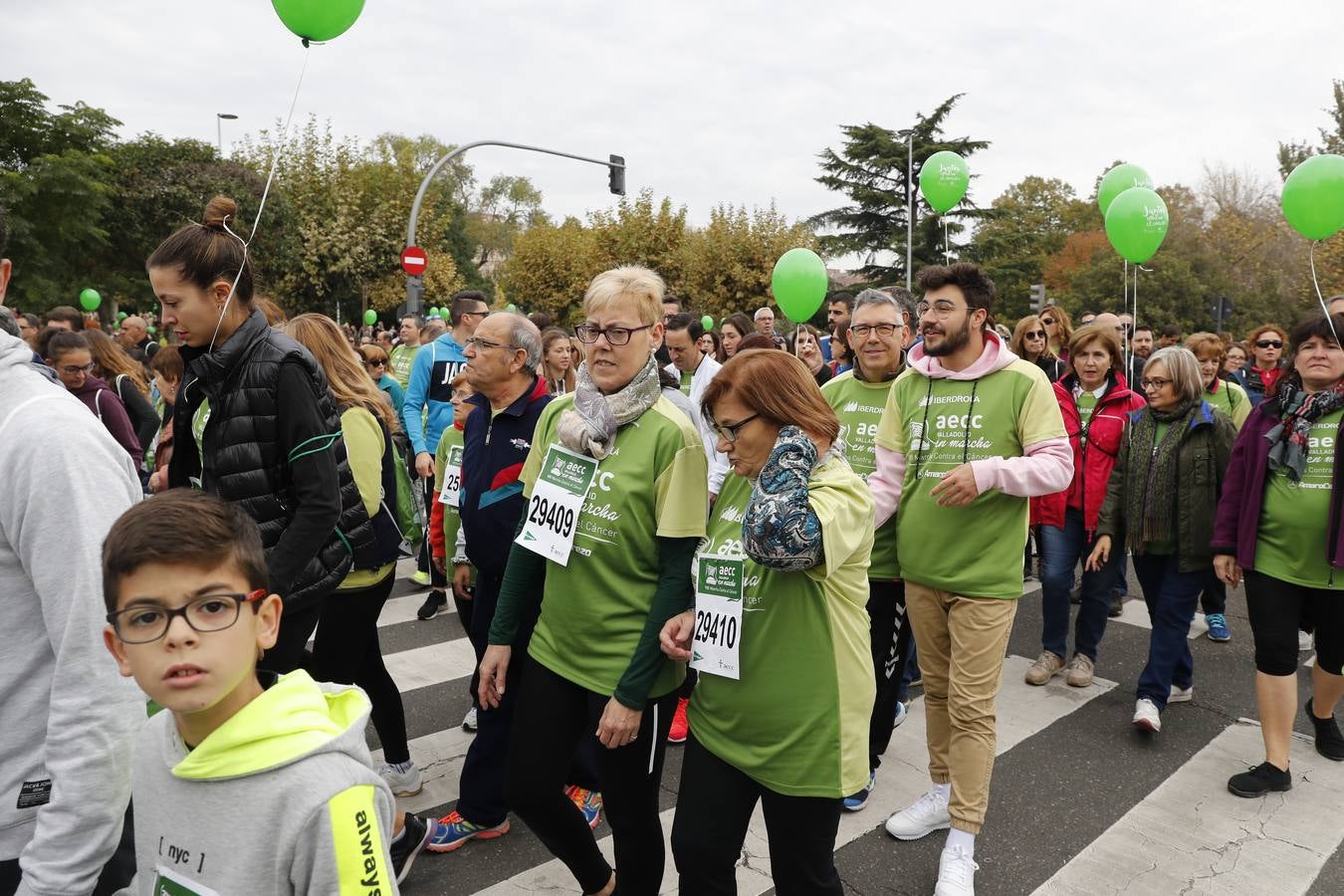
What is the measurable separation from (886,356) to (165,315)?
286 cm

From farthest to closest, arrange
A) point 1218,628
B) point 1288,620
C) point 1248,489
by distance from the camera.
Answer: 1. point 1218,628
2. point 1248,489
3. point 1288,620

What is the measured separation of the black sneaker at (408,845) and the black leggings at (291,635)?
87cm

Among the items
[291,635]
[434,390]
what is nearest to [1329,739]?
[291,635]

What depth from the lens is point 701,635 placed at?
2404mm

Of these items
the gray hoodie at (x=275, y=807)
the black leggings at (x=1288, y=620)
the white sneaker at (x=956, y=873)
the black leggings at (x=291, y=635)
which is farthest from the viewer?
the black leggings at (x=1288, y=620)

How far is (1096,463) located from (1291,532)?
5.55ft

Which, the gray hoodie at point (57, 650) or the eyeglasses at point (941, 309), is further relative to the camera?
the eyeglasses at point (941, 309)

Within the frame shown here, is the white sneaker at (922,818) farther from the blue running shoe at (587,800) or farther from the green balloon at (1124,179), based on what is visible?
the green balloon at (1124,179)

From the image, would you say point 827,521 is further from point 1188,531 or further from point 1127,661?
point 1127,661

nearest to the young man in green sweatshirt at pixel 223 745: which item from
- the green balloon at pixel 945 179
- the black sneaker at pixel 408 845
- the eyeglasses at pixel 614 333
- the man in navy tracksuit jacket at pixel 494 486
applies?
the eyeglasses at pixel 614 333

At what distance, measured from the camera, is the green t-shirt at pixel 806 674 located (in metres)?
2.27

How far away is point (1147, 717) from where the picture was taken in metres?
4.66

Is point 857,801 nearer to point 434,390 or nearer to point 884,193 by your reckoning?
point 434,390

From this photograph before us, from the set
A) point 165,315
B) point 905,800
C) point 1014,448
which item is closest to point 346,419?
point 165,315
